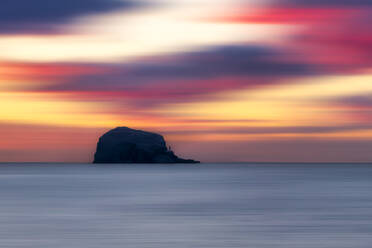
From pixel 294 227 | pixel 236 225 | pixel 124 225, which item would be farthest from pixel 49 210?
pixel 294 227

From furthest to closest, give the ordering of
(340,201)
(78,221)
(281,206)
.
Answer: (340,201), (281,206), (78,221)

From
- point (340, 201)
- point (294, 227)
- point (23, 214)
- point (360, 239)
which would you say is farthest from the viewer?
point (340, 201)

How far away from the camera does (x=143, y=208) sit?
47188 mm

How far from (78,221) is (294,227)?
11.6 m

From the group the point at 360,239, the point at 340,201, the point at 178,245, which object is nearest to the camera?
the point at 178,245

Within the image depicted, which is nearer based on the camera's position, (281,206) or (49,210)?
(49,210)

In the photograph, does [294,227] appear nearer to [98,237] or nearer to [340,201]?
[98,237]

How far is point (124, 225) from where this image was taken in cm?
3488

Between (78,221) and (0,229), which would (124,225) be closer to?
(78,221)

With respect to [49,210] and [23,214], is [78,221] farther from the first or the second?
[49,210]

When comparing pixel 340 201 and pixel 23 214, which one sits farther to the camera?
pixel 340 201

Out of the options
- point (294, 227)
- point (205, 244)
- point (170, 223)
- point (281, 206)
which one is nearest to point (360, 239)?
point (294, 227)

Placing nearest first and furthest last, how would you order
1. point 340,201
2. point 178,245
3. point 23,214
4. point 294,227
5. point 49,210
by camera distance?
point 178,245 → point 294,227 → point 23,214 → point 49,210 → point 340,201

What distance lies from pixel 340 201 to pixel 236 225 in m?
23.0
